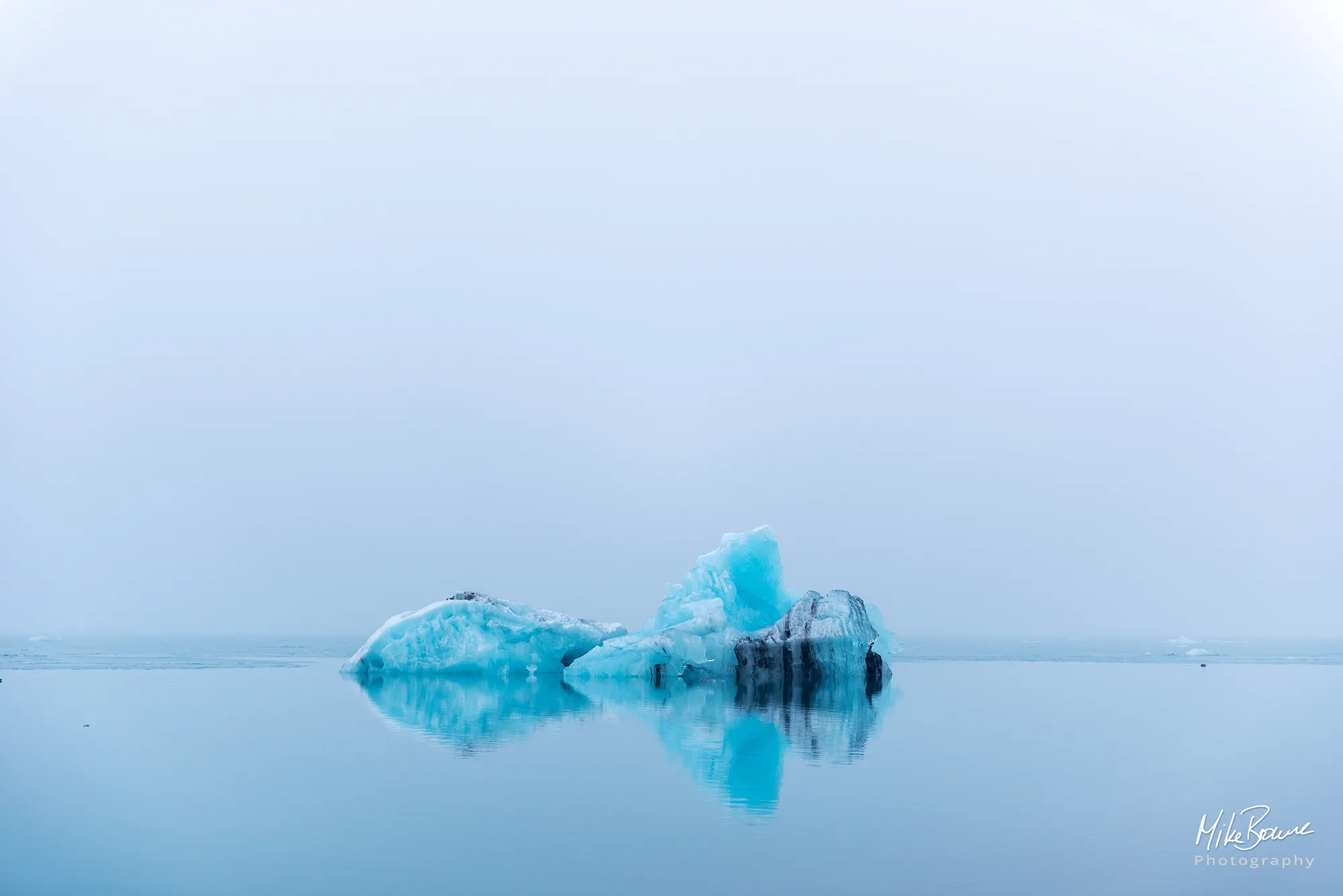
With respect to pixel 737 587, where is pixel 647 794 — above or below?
below

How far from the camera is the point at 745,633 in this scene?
107 ft

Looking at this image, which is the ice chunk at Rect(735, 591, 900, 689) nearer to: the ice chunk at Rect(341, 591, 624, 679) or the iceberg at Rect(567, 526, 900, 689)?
the iceberg at Rect(567, 526, 900, 689)

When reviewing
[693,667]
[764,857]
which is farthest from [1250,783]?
[693,667]

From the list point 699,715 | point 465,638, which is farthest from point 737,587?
point 699,715

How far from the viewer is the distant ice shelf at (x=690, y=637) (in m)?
30.3

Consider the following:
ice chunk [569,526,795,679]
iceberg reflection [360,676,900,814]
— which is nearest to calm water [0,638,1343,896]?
iceberg reflection [360,676,900,814]

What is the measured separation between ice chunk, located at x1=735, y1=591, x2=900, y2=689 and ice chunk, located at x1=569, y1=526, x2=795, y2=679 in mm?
1037

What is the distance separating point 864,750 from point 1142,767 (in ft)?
12.4

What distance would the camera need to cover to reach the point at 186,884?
24.9 ft

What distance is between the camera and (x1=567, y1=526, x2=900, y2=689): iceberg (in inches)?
1185

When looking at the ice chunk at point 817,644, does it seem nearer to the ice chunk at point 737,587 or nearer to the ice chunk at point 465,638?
the ice chunk at point 737,587

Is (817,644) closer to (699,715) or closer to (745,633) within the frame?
(745,633)

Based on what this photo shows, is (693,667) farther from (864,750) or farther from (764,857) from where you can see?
(764,857)

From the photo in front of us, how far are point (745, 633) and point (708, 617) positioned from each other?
4.96ft
